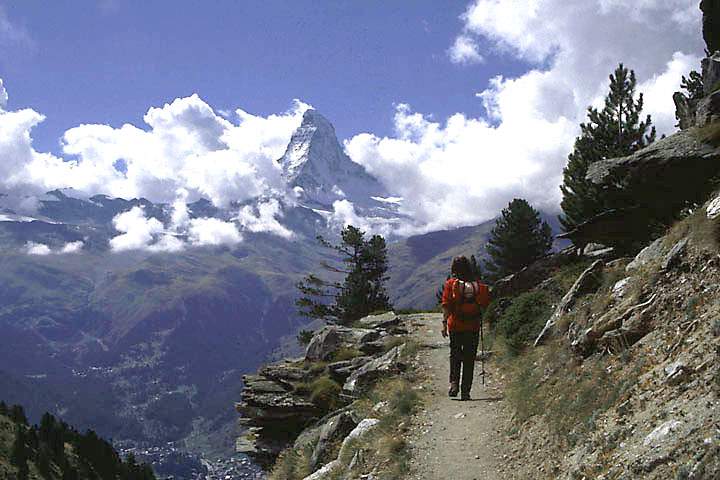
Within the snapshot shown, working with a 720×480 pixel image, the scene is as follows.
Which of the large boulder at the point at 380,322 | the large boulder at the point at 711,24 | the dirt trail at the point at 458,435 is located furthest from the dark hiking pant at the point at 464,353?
the large boulder at the point at 711,24

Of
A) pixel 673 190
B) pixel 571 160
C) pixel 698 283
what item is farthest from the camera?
pixel 571 160

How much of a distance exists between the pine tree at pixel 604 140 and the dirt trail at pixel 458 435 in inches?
584


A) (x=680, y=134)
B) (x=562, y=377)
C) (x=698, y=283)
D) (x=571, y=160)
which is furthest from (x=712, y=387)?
(x=571, y=160)

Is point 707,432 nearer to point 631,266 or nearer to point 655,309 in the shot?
point 655,309

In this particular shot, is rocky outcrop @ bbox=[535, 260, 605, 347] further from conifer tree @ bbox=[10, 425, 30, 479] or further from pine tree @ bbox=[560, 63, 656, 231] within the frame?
conifer tree @ bbox=[10, 425, 30, 479]

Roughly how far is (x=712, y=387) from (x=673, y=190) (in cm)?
995

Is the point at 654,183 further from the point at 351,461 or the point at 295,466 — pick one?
the point at 295,466

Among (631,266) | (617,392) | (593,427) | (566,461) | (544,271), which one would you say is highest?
(544,271)

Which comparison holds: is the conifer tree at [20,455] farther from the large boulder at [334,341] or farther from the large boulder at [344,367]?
the large boulder at [344,367]

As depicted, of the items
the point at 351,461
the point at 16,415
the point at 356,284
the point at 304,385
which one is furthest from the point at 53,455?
the point at 351,461

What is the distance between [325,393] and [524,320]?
8.61m

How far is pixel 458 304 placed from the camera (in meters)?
12.8

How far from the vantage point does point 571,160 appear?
99.7 ft

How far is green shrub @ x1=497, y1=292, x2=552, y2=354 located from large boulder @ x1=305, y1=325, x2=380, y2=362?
8269 millimetres
